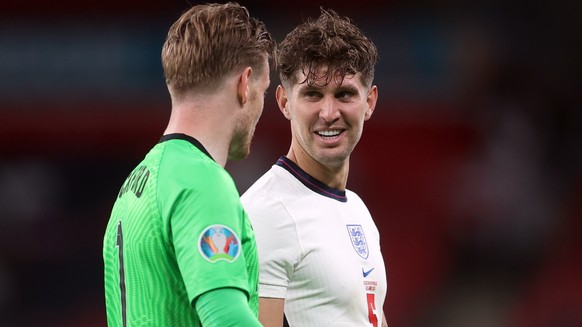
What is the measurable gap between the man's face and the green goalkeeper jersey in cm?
98

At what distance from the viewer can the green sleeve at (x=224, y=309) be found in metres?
1.93

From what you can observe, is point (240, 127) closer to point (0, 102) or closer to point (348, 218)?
point (348, 218)

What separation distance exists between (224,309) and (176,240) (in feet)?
0.59

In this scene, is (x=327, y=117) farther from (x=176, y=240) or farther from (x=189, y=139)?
(x=176, y=240)

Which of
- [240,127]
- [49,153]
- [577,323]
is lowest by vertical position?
[577,323]

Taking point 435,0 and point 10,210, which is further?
point 435,0

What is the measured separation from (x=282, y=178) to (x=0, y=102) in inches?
220

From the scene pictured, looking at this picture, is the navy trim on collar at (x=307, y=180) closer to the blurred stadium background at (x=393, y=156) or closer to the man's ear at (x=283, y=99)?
the man's ear at (x=283, y=99)

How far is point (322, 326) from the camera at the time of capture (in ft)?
9.42

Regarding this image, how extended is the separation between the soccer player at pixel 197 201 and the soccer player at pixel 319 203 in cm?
62

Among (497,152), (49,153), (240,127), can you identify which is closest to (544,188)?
(497,152)

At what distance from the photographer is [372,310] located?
3.03 meters

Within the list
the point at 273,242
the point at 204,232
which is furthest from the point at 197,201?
the point at 273,242

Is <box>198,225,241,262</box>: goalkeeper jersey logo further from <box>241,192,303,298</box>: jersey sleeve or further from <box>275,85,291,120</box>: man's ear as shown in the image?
<box>275,85,291,120</box>: man's ear
